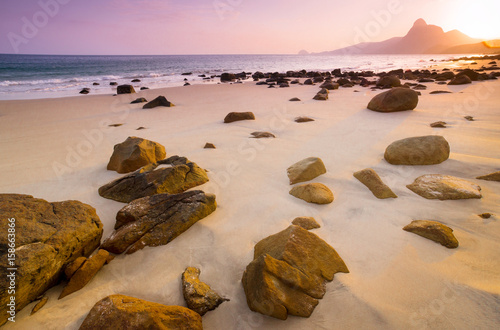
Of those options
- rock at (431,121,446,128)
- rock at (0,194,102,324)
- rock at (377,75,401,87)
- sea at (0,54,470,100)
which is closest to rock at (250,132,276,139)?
rock at (0,194,102,324)

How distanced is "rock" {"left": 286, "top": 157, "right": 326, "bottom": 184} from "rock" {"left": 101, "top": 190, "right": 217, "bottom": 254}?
4.49 feet

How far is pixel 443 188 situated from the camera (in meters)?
2.97

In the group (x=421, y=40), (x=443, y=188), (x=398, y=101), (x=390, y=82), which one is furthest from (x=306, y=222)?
(x=421, y=40)

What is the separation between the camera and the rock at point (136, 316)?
1.47 m

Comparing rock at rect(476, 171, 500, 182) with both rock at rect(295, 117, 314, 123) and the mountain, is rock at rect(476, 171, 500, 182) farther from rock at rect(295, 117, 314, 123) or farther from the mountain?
the mountain

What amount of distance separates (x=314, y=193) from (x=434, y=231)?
125cm

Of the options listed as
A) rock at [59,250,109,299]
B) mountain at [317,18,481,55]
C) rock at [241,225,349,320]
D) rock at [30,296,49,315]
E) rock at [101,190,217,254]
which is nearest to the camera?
rock at [241,225,349,320]

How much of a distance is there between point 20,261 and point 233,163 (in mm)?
3005

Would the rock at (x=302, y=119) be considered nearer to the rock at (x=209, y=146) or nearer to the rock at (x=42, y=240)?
the rock at (x=209, y=146)

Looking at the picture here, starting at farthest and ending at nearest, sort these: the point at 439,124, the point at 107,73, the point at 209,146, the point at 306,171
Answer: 1. the point at 107,73
2. the point at 439,124
3. the point at 209,146
4. the point at 306,171

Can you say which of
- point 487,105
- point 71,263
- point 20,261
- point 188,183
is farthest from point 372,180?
point 487,105

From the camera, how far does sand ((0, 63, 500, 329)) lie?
1.71 metres

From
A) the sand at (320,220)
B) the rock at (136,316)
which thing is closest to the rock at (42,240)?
the sand at (320,220)

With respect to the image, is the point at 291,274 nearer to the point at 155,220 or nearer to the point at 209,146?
the point at 155,220
